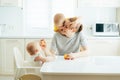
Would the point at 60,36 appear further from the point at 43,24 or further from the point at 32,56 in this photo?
the point at 43,24

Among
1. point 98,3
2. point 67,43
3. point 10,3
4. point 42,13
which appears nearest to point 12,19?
point 10,3

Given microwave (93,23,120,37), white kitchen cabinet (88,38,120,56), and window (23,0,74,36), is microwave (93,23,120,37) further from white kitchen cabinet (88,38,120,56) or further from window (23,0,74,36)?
window (23,0,74,36)

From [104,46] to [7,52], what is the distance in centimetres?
177

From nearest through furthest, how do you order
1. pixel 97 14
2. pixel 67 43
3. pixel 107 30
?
pixel 67 43 → pixel 107 30 → pixel 97 14

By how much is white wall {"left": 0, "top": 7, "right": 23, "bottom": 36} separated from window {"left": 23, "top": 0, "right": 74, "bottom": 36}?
0.42 ft

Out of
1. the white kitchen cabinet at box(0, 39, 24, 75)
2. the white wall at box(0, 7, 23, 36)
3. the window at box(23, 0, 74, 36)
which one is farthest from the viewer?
the window at box(23, 0, 74, 36)

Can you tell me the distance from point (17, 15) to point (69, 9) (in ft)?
3.46

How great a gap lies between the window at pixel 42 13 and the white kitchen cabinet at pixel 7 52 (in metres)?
0.54

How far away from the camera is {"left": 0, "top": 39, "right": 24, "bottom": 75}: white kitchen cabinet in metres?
4.26

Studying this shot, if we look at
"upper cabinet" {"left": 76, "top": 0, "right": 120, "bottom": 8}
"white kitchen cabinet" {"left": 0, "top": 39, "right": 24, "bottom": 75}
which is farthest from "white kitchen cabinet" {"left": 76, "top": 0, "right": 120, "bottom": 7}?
"white kitchen cabinet" {"left": 0, "top": 39, "right": 24, "bottom": 75}

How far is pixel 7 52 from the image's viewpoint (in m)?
4.29

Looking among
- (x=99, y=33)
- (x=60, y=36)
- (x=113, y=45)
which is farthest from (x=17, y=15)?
(x=60, y=36)

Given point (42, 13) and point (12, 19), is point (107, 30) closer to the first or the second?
point (42, 13)

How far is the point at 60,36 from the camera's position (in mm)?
2666
